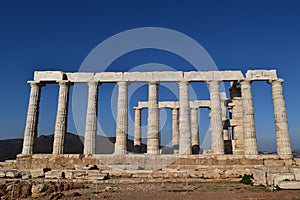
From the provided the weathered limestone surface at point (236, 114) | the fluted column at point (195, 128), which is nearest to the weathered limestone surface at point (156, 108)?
the weathered limestone surface at point (236, 114)

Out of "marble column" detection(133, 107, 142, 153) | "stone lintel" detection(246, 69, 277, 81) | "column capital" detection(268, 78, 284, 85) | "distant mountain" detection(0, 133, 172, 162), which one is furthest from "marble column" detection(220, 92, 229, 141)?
"marble column" detection(133, 107, 142, 153)

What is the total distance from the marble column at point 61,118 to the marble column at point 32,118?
249 cm

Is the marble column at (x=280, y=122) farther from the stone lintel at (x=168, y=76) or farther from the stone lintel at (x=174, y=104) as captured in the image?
the stone lintel at (x=174, y=104)

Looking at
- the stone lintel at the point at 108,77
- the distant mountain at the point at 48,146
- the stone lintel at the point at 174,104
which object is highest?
the stone lintel at the point at 108,77

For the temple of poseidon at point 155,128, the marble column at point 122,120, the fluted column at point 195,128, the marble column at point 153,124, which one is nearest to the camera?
the temple of poseidon at point 155,128

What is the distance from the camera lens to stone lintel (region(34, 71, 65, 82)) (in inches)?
1199

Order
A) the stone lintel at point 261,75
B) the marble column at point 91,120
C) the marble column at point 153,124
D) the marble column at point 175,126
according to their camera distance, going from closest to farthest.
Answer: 1. the marble column at point 91,120
2. the stone lintel at point 261,75
3. the marble column at point 153,124
4. the marble column at point 175,126

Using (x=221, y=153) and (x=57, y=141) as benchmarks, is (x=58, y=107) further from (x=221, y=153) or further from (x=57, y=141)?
(x=221, y=153)

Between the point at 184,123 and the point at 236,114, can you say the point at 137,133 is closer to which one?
the point at 184,123


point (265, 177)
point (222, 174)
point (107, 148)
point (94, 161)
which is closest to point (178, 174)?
point (222, 174)

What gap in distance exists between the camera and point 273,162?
2602 centimetres

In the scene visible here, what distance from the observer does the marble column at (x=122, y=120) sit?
2927cm

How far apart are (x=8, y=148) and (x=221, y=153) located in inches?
2022

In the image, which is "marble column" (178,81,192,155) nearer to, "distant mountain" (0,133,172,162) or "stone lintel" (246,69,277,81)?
"stone lintel" (246,69,277,81)
